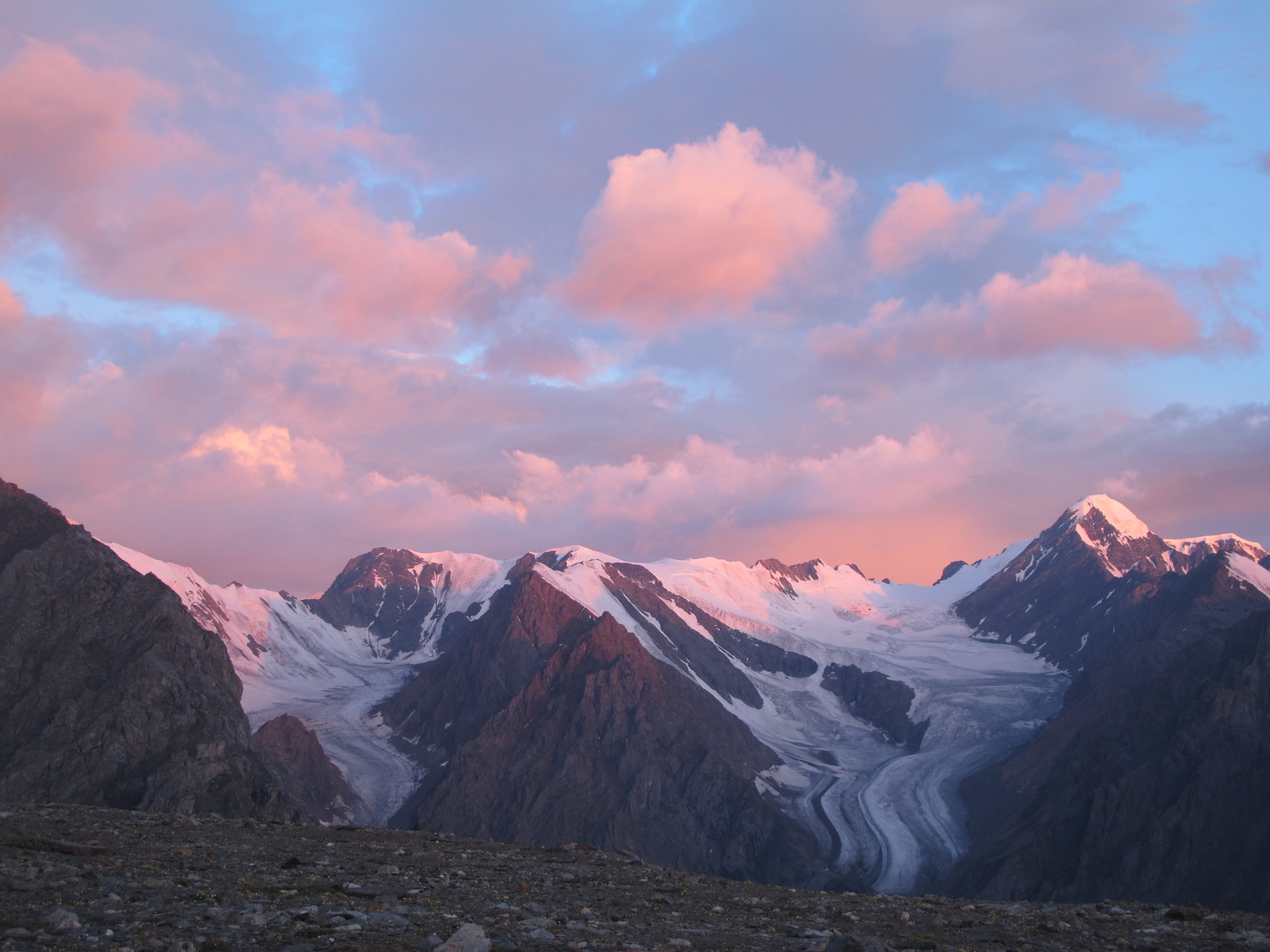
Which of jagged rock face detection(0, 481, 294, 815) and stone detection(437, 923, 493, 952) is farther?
jagged rock face detection(0, 481, 294, 815)

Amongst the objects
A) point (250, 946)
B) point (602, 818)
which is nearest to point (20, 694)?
point (250, 946)

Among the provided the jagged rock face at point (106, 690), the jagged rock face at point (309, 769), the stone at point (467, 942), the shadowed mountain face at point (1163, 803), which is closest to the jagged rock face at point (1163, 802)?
the shadowed mountain face at point (1163, 803)

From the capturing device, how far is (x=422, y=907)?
21.5 m

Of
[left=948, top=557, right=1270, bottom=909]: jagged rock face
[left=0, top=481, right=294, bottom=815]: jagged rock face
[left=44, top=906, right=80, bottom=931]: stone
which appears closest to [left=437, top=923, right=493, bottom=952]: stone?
[left=44, top=906, right=80, bottom=931]: stone

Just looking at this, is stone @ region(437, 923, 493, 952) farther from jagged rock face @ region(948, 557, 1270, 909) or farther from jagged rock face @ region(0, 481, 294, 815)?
jagged rock face @ region(948, 557, 1270, 909)

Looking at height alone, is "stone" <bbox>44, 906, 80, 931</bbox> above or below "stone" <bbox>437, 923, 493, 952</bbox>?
below

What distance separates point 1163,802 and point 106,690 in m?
126

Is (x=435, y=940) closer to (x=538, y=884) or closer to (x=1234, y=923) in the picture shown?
(x=538, y=884)

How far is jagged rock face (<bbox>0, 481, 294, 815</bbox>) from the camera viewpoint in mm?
82062

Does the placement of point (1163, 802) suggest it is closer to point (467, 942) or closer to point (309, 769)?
point (467, 942)

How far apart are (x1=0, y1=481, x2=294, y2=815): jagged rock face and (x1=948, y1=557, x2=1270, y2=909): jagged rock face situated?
99.4 m

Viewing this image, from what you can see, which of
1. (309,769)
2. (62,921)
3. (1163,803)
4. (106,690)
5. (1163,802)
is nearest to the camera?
(62,921)

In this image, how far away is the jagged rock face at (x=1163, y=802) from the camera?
111688 mm

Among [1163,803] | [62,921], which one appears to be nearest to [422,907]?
[62,921]
